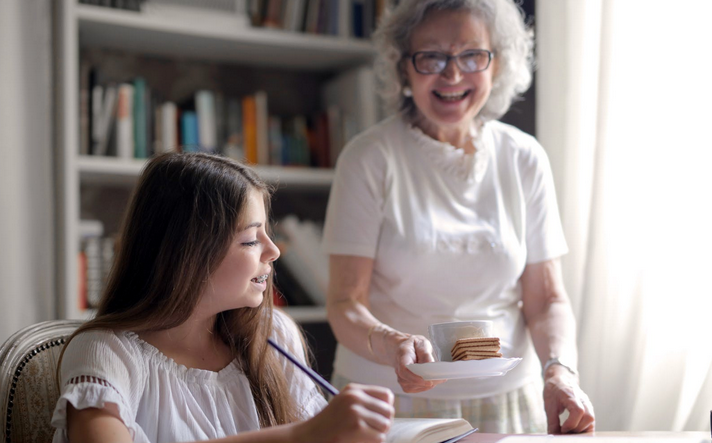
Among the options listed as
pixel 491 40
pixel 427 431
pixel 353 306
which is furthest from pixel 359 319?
pixel 491 40

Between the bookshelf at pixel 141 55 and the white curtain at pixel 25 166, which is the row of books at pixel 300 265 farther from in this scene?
the white curtain at pixel 25 166

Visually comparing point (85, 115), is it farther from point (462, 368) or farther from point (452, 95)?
point (462, 368)

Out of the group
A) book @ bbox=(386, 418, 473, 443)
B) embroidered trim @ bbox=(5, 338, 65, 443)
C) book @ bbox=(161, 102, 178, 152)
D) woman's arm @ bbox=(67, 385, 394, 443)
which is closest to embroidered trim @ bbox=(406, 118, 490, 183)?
book @ bbox=(386, 418, 473, 443)

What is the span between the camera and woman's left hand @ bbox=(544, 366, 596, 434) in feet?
3.65

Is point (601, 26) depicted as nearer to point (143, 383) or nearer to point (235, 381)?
point (235, 381)

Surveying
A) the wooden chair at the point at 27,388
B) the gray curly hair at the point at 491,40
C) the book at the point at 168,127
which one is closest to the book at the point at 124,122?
the book at the point at 168,127

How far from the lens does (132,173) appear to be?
226cm

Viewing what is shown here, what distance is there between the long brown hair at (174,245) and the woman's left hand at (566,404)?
17.3 inches

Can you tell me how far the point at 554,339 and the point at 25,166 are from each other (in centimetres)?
149

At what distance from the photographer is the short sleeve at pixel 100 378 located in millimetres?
896

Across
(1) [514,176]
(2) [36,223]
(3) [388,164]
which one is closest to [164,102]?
(2) [36,223]

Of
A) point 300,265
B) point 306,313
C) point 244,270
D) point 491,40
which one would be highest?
point 491,40

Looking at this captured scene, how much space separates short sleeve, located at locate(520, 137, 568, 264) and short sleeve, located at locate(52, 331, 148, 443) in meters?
0.82

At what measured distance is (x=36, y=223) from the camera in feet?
6.71
